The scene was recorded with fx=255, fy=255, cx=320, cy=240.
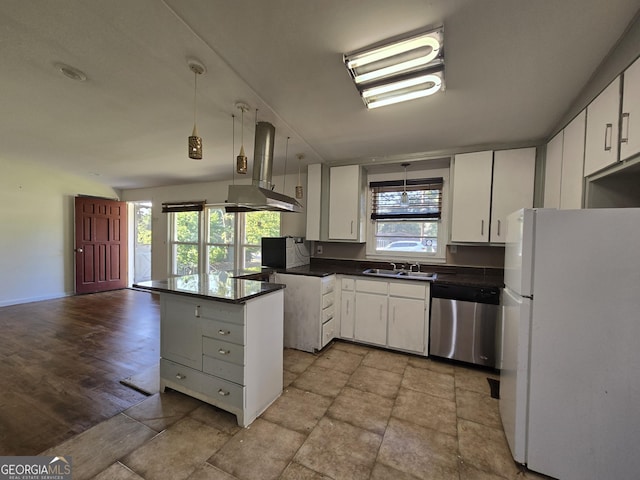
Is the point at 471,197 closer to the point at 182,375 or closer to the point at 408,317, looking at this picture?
the point at 408,317

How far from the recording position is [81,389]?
84.7 inches

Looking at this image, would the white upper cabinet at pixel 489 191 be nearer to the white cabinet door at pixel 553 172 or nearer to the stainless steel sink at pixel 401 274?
the white cabinet door at pixel 553 172

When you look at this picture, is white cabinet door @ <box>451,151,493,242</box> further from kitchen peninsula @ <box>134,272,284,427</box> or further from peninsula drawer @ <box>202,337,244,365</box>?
peninsula drawer @ <box>202,337,244,365</box>

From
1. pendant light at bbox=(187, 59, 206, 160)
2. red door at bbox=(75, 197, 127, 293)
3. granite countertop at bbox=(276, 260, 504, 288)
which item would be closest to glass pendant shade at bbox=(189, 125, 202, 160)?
pendant light at bbox=(187, 59, 206, 160)

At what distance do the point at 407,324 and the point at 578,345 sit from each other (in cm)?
160

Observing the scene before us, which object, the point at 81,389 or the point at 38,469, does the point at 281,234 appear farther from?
the point at 38,469

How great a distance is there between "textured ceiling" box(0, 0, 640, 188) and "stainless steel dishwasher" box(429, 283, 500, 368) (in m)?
1.63

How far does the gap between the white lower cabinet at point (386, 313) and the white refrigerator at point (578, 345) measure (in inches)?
50.0

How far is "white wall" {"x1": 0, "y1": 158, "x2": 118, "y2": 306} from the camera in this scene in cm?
433

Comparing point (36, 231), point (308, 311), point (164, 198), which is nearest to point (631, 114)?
point (308, 311)

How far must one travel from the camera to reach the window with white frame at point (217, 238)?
474cm

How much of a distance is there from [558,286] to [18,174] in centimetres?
732

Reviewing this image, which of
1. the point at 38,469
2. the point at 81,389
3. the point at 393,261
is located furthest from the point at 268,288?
the point at 393,261

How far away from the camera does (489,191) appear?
9.16 feet
